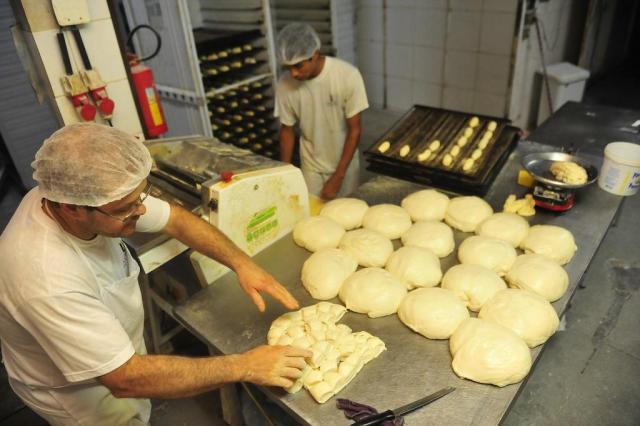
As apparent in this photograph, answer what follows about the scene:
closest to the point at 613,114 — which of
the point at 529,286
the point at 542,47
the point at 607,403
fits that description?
the point at 542,47

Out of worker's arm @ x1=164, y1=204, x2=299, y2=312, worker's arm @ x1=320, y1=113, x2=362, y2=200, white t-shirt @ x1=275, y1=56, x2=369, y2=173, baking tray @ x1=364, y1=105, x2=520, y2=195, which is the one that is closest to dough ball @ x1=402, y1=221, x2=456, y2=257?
baking tray @ x1=364, y1=105, x2=520, y2=195

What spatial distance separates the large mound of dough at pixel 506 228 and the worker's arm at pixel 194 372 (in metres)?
1.11

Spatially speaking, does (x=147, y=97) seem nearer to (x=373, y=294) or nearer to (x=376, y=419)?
(x=373, y=294)

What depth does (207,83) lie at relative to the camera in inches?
139

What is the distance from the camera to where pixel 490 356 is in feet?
4.47

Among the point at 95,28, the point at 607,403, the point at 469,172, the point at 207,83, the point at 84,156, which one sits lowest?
the point at 607,403

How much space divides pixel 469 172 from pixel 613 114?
5.94 ft

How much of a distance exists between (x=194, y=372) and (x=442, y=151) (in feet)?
6.21

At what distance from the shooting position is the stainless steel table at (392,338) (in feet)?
4.28

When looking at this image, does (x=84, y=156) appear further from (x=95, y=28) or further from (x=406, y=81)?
(x=406, y=81)

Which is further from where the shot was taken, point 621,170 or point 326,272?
point 621,170

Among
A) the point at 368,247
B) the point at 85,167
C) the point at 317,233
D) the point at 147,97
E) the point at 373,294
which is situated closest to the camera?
the point at 85,167

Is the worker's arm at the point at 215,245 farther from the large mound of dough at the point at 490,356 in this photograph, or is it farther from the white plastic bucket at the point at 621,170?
the white plastic bucket at the point at 621,170

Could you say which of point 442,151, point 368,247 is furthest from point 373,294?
point 442,151
